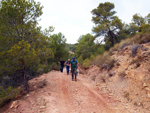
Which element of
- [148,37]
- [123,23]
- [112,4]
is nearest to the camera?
[148,37]

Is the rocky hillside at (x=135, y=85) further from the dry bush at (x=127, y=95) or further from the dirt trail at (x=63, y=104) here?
the dirt trail at (x=63, y=104)

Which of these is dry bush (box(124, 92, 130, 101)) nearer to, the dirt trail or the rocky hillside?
the rocky hillside

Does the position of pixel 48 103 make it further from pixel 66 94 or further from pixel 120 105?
pixel 120 105

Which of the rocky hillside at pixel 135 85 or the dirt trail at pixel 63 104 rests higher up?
the rocky hillside at pixel 135 85

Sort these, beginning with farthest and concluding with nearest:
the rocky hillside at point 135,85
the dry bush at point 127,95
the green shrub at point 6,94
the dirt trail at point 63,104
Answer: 1. the dry bush at point 127,95
2. the green shrub at point 6,94
3. the rocky hillside at point 135,85
4. the dirt trail at point 63,104

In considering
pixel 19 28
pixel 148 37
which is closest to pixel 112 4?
pixel 148 37

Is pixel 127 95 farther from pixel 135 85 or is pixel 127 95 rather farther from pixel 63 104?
pixel 63 104

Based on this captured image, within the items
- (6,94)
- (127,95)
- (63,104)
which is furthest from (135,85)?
(6,94)

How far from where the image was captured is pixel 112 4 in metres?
18.3

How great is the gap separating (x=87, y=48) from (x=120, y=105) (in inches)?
689

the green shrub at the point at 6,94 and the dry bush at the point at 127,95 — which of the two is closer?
the green shrub at the point at 6,94

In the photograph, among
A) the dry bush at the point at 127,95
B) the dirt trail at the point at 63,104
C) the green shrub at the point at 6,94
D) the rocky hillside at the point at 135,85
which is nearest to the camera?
the dirt trail at the point at 63,104

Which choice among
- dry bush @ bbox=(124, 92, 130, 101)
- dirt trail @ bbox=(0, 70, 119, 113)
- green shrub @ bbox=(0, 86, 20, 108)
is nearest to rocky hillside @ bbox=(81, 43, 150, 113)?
dry bush @ bbox=(124, 92, 130, 101)

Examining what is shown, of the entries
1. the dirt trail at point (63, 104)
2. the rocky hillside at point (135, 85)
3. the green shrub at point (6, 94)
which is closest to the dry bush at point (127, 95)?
the rocky hillside at point (135, 85)
